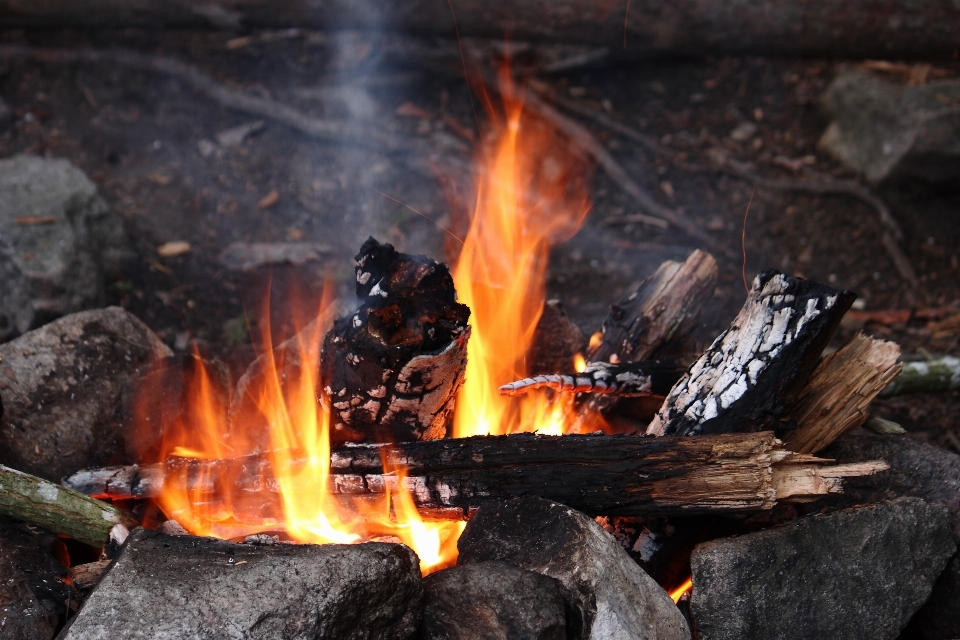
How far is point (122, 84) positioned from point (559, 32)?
3694 millimetres

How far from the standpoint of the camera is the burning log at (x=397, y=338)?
8.34 feet

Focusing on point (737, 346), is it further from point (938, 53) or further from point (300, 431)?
point (938, 53)

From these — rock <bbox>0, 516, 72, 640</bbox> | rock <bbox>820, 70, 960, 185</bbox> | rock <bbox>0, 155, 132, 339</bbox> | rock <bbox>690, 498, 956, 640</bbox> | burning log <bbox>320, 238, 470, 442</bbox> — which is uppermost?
rock <bbox>820, 70, 960, 185</bbox>

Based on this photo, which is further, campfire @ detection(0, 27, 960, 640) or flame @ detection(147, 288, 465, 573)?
flame @ detection(147, 288, 465, 573)

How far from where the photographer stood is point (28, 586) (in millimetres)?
2426

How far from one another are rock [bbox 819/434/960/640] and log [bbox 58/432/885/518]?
1.50ft

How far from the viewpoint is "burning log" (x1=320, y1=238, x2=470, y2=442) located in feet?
8.34

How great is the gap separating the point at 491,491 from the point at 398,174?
4010 mm

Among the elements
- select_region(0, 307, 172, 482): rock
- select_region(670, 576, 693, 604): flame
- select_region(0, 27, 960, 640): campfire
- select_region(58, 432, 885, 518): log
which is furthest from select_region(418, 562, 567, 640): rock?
select_region(0, 307, 172, 482): rock

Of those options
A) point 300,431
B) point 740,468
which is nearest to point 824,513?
point 740,468

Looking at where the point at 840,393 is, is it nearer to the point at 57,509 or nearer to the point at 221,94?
the point at 57,509

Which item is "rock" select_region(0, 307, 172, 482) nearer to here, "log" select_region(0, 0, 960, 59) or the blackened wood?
the blackened wood

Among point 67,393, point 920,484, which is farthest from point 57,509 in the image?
point 920,484

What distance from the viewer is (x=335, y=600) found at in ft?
6.67
